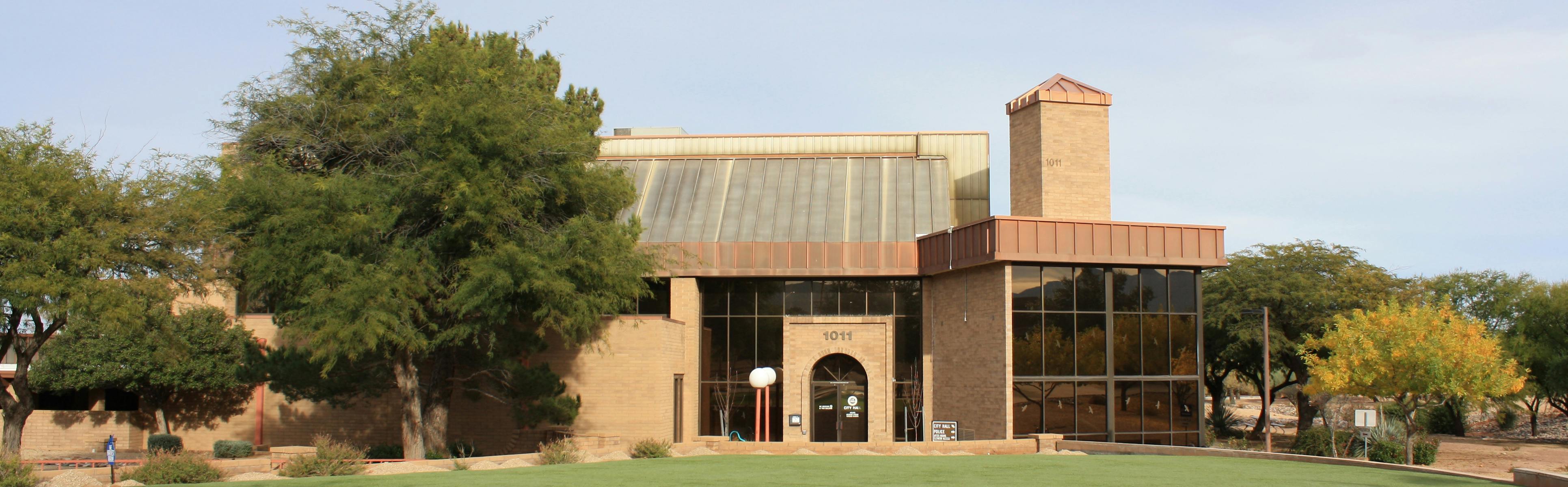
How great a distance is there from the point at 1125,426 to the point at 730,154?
1782cm

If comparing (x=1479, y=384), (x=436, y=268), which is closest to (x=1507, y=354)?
(x=1479, y=384)

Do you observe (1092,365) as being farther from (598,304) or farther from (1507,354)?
(1507,354)

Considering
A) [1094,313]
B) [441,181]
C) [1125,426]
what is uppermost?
[441,181]

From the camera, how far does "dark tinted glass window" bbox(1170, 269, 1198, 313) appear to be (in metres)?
29.8

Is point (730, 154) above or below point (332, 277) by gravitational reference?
above

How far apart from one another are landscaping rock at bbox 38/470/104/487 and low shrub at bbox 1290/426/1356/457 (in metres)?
25.3

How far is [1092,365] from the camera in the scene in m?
29.0

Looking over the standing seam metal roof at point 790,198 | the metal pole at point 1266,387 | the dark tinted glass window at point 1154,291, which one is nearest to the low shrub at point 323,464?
the standing seam metal roof at point 790,198

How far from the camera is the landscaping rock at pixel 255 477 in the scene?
1755 centimetres

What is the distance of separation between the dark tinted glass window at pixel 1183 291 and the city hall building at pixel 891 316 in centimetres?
8

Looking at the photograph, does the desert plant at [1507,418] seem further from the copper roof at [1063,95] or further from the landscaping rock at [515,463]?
the landscaping rock at [515,463]

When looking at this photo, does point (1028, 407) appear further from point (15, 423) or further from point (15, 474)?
point (15, 423)

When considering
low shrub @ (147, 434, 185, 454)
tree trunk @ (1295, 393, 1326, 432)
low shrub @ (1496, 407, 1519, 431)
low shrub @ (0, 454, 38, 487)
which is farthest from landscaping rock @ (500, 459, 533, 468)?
low shrub @ (1496, 407, 1519, 431)

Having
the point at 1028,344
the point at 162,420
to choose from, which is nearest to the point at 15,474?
the point at 162,420
